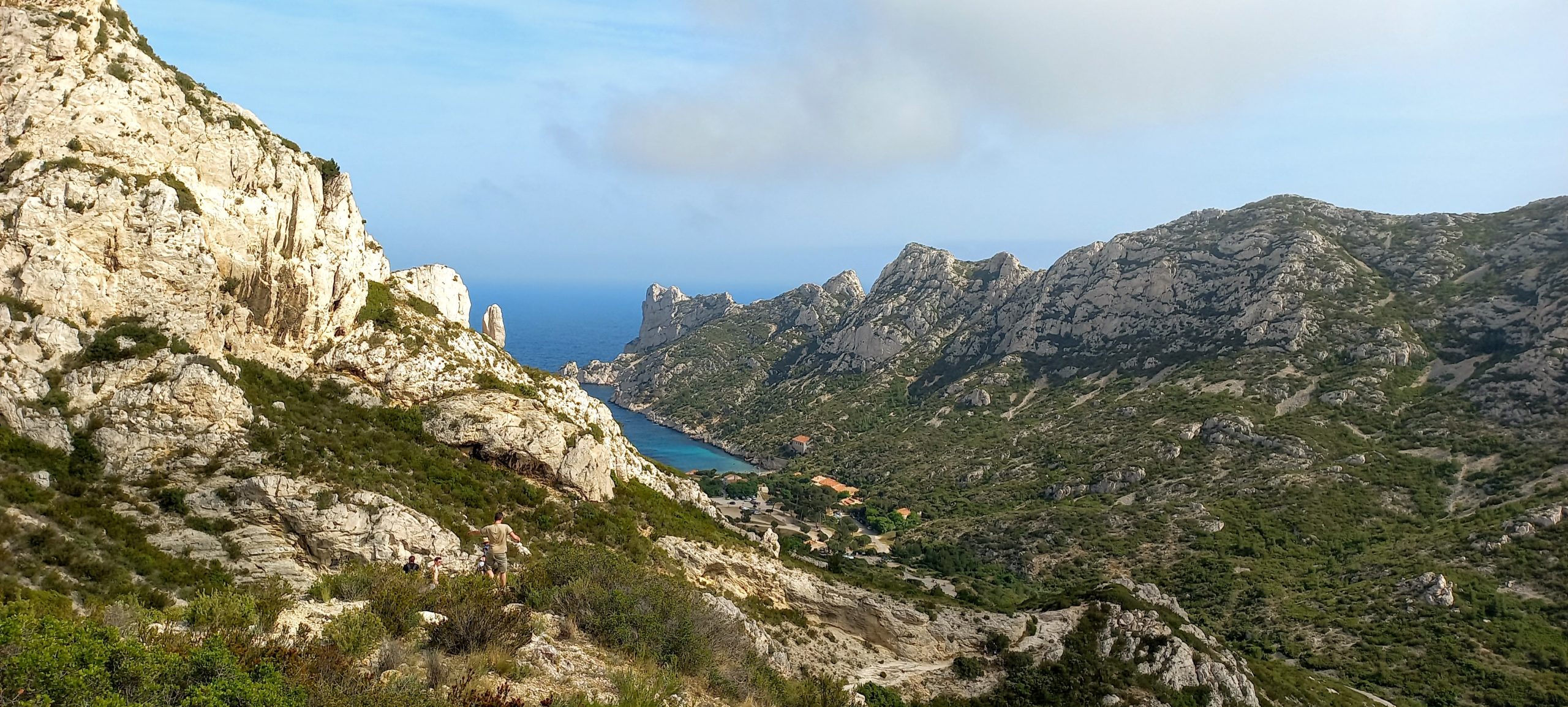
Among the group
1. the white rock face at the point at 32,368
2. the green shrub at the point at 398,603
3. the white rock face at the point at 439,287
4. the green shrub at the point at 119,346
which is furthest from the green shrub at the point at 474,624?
the white rock face at the point at 439,287

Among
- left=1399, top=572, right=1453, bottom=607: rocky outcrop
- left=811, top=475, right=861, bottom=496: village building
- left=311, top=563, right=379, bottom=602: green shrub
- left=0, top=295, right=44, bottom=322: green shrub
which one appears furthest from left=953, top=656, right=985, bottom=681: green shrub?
left=811, top=475, right=861, bottom=496: village building

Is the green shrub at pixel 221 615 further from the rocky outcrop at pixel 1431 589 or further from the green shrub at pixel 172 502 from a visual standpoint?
the rocky outcrop at pixel 1431 589

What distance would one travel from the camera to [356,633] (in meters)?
9.03

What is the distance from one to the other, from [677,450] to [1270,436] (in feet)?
380

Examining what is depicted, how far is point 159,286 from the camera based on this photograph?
22.5 m

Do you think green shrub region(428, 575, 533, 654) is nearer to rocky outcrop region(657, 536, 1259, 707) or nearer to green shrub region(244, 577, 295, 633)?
green shrub region(244, 577, 295, 633)

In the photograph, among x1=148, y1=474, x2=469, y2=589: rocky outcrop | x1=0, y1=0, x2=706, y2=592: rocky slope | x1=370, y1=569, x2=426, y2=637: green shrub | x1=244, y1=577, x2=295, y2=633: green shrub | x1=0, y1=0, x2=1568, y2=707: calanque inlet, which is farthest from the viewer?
x1=0, y1=0, x2=706, y2=592: rocky slope

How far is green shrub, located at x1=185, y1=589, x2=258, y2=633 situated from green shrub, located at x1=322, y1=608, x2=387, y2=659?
96 centimetres

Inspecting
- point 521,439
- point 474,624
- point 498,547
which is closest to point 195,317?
point 521,439

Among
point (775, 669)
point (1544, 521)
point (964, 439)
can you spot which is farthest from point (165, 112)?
point (964, 439)

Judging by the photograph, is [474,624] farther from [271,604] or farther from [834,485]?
[834,485]

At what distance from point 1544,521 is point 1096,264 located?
3700 inches

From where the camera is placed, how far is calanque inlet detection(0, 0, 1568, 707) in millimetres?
11008

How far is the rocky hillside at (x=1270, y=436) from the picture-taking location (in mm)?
49906
